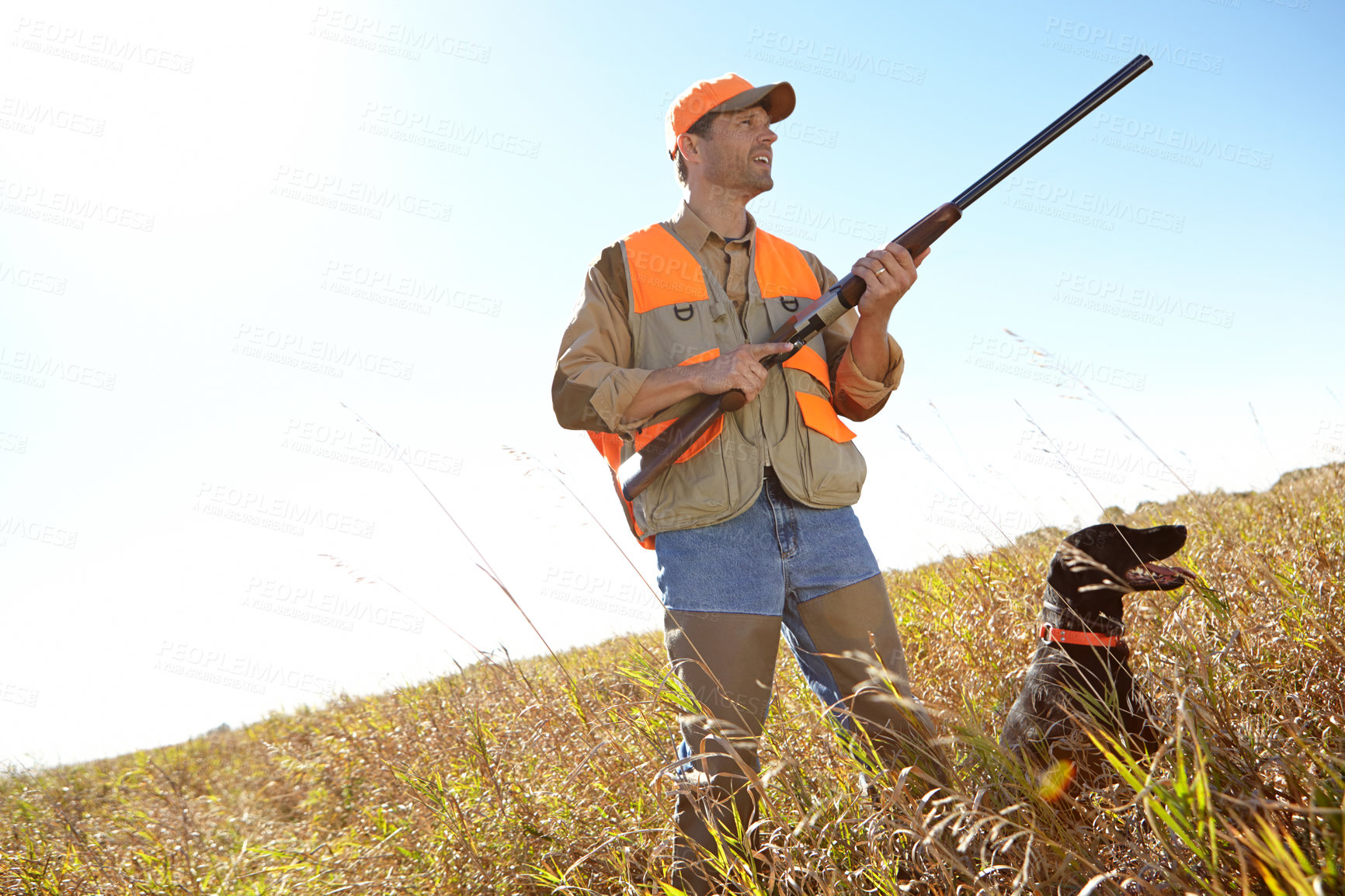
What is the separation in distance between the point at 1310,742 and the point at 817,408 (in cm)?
166

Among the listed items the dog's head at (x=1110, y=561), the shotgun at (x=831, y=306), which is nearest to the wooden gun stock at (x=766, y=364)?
the shotgun at (x=831, y=306)

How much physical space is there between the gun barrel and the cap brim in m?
0.83

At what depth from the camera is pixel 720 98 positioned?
2.87 meters

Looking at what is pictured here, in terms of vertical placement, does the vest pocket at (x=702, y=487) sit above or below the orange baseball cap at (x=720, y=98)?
below

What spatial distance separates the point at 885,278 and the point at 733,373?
73 cm

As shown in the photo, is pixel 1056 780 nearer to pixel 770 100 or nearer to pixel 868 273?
pixel 868 273

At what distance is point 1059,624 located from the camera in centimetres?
257

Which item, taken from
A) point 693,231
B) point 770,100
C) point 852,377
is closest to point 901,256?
point 852,377

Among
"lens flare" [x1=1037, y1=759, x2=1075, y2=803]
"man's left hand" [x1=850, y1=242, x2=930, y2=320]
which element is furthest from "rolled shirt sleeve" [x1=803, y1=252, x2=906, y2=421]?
"lens flare" [x1=1037, y1=759, x2=1075, y2=803]

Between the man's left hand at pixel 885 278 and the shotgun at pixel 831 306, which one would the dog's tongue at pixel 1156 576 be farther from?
the shotgun at pixel 831 306

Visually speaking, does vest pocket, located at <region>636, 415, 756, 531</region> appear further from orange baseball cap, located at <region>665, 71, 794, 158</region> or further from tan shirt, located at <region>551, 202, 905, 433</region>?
orange baseball cap, located at <region>665, 71, 794, 158</region>

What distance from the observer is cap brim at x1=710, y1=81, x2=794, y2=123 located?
2.85 metres

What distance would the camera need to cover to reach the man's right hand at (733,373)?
2.49 meters

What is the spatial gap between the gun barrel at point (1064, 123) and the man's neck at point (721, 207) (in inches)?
39.6
